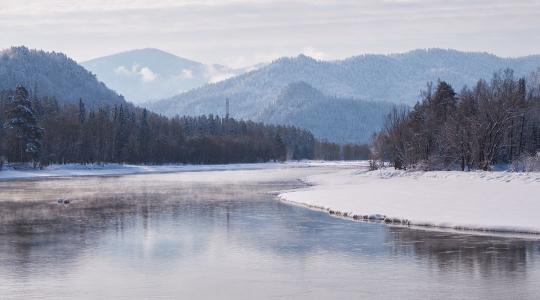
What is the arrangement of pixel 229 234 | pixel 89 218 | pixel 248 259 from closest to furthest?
pixel 248 259
pixel 229 234
pixel 89 218

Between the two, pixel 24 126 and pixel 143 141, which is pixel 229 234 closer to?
pixel 24 126

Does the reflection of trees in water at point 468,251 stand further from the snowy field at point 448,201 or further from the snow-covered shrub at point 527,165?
the snow-covered shrub at point 527,165

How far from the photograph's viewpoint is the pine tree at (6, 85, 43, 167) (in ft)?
407

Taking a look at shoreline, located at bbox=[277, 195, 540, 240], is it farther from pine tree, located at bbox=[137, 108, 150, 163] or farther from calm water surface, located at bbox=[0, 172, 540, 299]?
pine tree, located at bbox=[137, 108, 150, 163]

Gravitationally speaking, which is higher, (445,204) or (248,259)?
(445,204)

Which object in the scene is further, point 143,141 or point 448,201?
point 143,141

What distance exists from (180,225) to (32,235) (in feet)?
28.4

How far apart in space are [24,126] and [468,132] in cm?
8162

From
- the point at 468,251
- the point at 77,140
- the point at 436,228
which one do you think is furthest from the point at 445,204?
the point at 77,140

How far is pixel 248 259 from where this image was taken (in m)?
29.4

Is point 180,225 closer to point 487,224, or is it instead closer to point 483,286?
point 487,224

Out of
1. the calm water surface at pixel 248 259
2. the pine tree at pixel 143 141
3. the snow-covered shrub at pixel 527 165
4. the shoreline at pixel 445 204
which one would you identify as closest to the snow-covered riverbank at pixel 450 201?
the shoreline at pixel 445 204

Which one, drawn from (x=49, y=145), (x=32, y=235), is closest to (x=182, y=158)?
(x=49, y=145)

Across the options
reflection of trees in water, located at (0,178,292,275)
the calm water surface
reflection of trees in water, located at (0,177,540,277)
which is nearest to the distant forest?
reflection of trees in water, located at (0,178,292,275)
